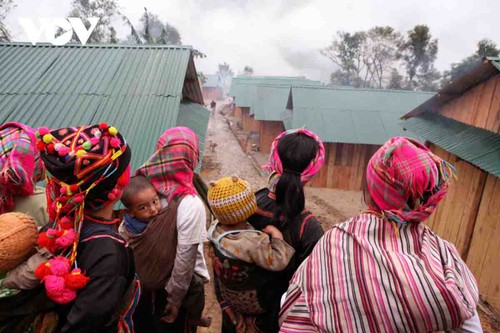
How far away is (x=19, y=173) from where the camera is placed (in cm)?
190

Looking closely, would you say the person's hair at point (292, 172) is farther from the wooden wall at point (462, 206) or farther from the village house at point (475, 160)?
the wooden wall at point (462, 206)

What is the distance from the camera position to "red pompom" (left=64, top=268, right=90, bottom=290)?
4.09 ft

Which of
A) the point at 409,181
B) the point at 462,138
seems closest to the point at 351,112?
the point at 462,138

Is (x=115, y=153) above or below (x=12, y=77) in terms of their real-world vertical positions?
below

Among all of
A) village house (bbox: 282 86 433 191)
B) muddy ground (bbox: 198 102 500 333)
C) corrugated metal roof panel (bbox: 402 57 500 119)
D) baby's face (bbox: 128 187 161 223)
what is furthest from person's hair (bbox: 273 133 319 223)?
village house (bbox: 282 86 433 191)

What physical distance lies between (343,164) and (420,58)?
27.6 metres

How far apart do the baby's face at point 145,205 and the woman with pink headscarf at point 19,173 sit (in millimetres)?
614

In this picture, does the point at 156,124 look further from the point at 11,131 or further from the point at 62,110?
the point at 11,131

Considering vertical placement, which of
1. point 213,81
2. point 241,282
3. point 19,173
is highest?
point 213,81

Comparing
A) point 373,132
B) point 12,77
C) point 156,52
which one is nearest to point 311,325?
point 156,52

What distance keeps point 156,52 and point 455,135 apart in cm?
560

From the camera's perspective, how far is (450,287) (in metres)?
1.17

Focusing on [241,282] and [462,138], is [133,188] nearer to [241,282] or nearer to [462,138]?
[241,282]

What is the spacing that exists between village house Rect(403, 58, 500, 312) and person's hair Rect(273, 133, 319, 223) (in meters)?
3.39
